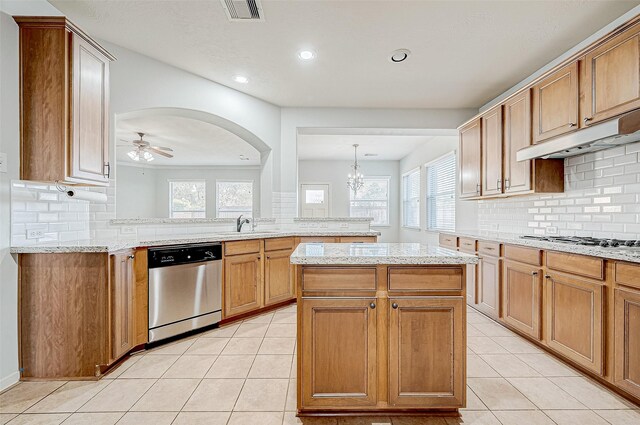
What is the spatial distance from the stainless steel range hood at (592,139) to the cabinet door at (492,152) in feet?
1.49

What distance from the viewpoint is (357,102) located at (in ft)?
13.7

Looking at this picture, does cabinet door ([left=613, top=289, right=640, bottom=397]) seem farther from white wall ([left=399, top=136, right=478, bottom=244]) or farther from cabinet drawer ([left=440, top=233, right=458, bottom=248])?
white wall ([left=399, top=136, right=478, bottom=244])

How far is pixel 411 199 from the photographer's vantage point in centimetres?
744

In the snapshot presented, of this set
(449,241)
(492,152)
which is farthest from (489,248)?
(492,152)

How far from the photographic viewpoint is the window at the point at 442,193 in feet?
17.0

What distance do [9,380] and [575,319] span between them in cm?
391

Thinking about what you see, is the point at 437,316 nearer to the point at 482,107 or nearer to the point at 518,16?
the point at 518,16

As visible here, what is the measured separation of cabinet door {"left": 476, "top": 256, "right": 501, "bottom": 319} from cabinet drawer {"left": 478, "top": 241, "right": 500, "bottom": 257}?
44 mm

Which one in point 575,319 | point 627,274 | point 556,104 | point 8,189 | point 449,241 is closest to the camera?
point 627,274

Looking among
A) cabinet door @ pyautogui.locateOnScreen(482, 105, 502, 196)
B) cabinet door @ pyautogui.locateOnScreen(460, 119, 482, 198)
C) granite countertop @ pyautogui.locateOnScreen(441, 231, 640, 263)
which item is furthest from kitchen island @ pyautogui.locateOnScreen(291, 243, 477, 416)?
cabinet door @ pyautogui.locateOnScreen(460, 119, 482, 198)

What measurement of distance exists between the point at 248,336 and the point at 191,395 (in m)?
0.93

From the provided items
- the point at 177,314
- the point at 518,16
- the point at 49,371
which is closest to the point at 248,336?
the point at 177,314

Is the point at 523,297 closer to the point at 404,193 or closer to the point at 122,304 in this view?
the point at 122,304

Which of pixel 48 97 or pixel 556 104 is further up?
pixel 556 104
